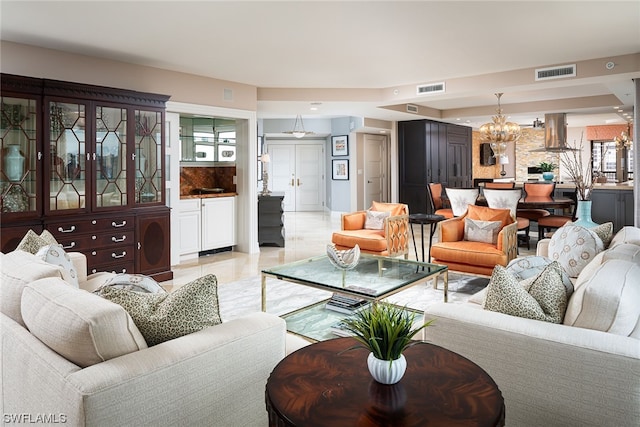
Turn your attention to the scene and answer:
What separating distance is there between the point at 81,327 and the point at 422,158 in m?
9.50

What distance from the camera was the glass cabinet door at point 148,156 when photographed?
16.2 feet

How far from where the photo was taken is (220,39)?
440 cm

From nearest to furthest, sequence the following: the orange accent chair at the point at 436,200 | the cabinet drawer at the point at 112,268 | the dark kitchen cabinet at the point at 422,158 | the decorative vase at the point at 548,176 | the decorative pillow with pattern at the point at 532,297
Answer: the decorative pillow with pattern at the point at 532,297 → the cabinet drawer at the point at 112,268 → the orange accent chair at the point at 436,200 → the decorative vase at the point at 548,176 → the dark kitchen cabinet at the point at 422,158

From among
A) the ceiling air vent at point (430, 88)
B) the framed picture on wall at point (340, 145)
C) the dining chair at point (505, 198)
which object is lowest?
the dining chair at point (505, 198)

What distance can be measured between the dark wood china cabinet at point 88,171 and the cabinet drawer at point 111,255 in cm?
1

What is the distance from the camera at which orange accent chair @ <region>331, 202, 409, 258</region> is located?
17.3ft

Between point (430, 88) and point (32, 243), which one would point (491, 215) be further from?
point (32, 243)

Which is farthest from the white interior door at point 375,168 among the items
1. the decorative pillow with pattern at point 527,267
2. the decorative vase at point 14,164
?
the decorative pillow with pattern at point 527,267

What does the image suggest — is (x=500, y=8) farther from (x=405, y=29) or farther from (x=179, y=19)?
(x=179, y=19)

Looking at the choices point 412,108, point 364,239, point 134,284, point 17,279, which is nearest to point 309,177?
point 412,108

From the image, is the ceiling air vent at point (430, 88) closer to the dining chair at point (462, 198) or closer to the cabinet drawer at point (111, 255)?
the dining chair at point (462, 198)

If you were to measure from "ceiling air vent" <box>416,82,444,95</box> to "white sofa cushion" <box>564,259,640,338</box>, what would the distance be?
5.11 metres

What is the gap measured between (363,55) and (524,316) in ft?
12.8

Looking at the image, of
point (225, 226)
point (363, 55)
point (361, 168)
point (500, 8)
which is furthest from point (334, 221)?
point (500, 8)
